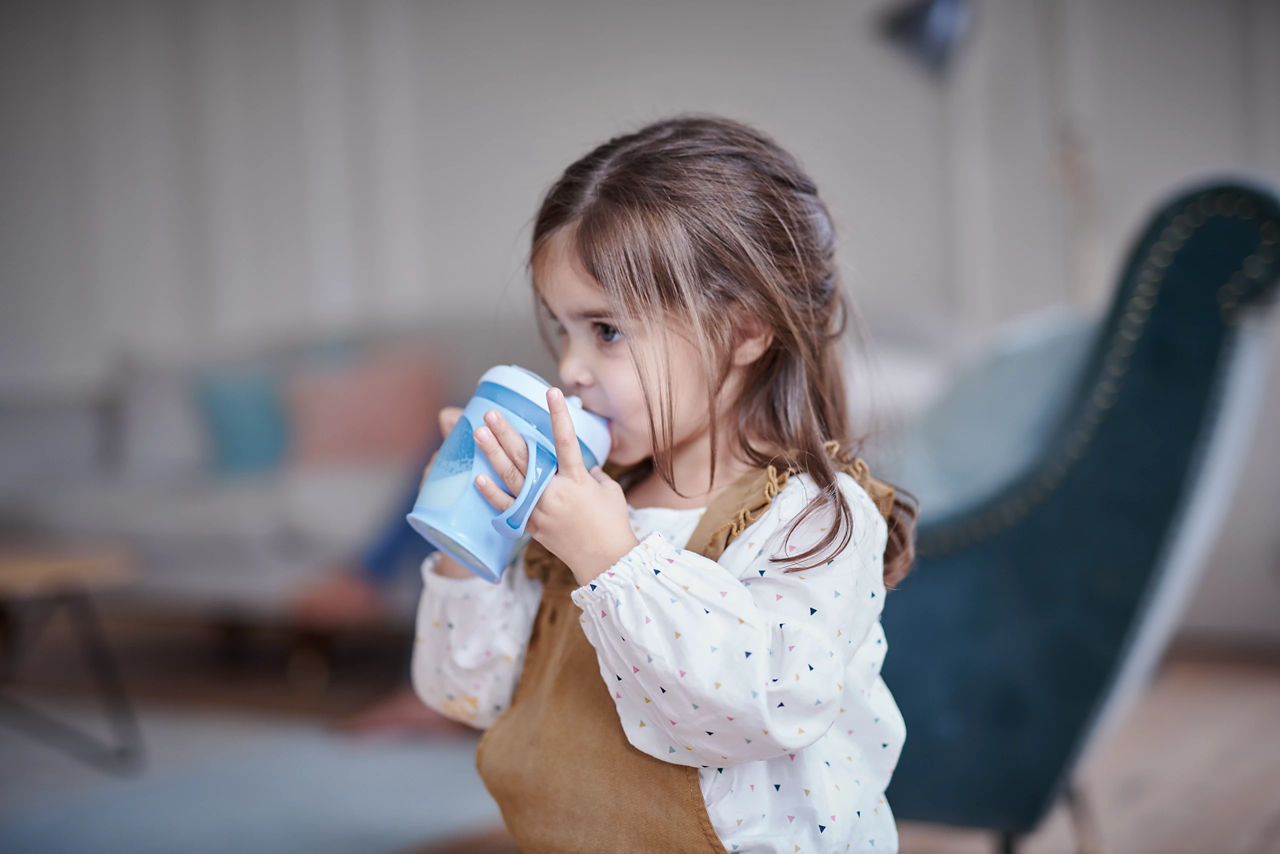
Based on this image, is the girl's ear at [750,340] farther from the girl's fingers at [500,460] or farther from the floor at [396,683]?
the floor at [396,683]

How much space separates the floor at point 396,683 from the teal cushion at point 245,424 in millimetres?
512

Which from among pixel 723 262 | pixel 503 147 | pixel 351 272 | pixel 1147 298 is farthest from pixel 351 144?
pixel 723 262

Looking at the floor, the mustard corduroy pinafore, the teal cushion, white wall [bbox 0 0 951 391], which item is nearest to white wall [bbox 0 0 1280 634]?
white wall [bbox 0 0 951 391]

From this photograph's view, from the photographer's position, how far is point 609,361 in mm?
742

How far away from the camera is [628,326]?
730 millimetres

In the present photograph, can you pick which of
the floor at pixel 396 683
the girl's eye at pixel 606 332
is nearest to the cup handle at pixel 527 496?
the girl's eye at pixel 606 332

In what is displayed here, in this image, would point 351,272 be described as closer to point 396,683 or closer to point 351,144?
point 351,144

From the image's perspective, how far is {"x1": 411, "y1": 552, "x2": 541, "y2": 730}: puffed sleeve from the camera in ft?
2.69

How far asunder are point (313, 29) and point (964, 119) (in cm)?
258

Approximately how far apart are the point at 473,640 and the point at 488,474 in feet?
0.63

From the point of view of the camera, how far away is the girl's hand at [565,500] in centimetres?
68

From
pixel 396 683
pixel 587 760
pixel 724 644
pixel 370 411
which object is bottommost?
pixel 396 683

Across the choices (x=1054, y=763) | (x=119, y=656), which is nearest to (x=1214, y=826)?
(x=1054, y=763)

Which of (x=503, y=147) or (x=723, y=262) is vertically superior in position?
(x=723, y=262)
